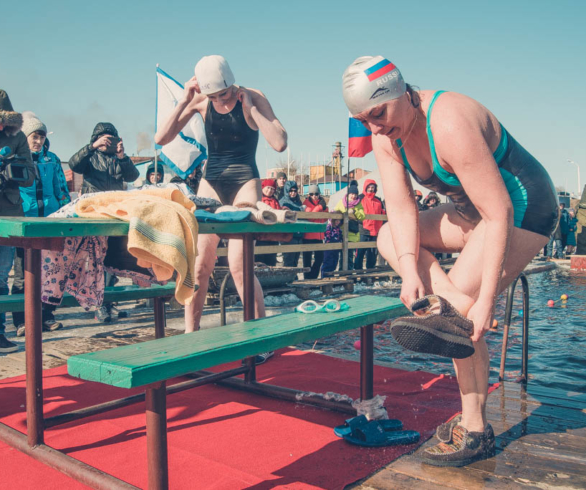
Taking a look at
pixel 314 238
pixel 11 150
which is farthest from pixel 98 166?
pixel 314 238

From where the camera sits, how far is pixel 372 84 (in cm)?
235

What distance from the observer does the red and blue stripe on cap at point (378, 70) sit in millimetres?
2359

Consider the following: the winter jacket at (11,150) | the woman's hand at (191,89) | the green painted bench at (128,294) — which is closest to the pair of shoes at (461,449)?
the green painted bench at (128,294)

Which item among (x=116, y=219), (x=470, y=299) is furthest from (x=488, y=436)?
(x=116, y=219)

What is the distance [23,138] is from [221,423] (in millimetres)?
3564

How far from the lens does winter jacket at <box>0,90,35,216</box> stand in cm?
488

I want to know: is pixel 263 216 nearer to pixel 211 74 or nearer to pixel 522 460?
pixel 211 74

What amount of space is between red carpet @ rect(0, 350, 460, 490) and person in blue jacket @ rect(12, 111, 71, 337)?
1979 mm

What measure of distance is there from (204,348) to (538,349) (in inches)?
185

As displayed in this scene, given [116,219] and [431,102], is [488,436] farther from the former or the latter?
[116,219]

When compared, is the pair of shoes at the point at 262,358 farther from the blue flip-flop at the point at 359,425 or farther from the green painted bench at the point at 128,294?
the blue flip-flop at the point at 359,425

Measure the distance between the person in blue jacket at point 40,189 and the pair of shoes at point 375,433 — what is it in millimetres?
4178

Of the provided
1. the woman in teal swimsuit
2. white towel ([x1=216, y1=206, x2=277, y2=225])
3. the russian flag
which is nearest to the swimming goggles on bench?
the woman in teal swimsuit

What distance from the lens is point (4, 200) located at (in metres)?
5.09
